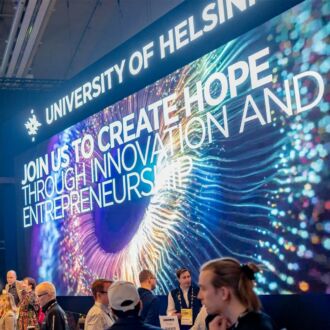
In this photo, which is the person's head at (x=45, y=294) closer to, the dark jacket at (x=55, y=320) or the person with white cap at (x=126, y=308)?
the dark jacket at (x=55, y=320)

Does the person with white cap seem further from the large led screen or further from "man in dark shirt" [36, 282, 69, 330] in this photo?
the large led screen

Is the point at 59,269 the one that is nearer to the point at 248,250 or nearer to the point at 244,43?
the point at 248,250

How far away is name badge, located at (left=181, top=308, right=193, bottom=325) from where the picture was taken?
200 inches

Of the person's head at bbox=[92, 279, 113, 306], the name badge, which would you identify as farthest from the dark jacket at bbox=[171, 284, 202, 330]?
the person's head at bbox=[92, 279, 113, 306]

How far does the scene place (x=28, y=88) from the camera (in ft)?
36.7

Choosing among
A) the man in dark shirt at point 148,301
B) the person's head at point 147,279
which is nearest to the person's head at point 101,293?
the man in dark shirt at point 148,301

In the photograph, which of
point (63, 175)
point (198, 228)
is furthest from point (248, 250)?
point (63, 175)

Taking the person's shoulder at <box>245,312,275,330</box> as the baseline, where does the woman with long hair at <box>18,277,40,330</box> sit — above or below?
below

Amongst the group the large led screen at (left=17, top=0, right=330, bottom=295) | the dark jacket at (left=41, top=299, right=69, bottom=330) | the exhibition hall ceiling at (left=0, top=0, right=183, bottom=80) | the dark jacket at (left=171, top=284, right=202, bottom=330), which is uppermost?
the exhibition hall ceiling at (left=0, top=0, right=183, bottom=80)

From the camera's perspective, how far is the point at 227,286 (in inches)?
69.1

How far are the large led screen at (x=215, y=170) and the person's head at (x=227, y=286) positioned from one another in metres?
2.63

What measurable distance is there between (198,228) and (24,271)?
17.0ft

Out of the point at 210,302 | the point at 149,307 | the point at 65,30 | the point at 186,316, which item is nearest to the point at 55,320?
the point at 149,307

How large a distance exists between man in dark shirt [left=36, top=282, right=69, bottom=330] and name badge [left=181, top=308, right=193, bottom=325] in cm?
154
